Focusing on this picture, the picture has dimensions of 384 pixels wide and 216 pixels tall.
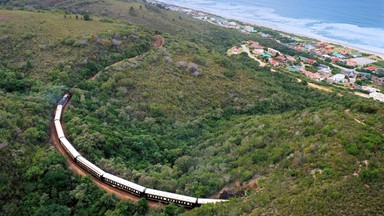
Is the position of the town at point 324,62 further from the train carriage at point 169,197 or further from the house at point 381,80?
the train carriage at point 169,197

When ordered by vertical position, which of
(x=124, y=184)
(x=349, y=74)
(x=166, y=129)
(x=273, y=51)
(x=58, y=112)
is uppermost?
(x=273, y=51)

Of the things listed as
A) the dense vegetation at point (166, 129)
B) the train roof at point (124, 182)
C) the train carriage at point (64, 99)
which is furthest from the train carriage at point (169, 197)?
the train carriage at point (64, 99)

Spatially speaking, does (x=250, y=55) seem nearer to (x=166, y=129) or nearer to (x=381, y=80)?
(x=381, y=80)

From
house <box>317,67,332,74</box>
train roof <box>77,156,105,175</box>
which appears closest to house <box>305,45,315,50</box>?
house <box>317,67,332,74</box>

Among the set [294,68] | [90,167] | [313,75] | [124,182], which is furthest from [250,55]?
[124,182]

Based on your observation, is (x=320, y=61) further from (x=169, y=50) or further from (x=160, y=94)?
(x=160, y=94)
